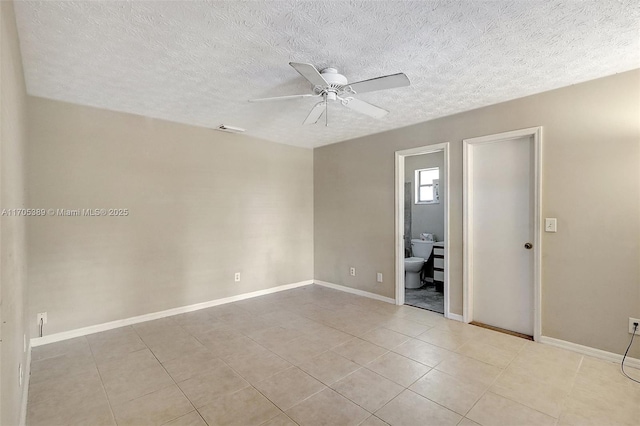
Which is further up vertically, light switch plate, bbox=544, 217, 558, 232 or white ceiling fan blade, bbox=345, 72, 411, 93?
white ceiling fan blade, bbox=345, 72, 411, 93

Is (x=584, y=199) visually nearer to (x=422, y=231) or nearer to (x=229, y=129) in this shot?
(x=422, y=231)

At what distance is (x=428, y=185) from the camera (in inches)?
220

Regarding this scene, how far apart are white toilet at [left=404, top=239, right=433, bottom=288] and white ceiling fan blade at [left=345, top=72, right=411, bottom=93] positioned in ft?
10.9

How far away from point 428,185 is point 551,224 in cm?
281

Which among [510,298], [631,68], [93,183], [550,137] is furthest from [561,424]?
[93,183]

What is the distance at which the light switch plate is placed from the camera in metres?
2.82

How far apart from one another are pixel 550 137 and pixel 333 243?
3176mm

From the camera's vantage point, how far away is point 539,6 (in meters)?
1.68

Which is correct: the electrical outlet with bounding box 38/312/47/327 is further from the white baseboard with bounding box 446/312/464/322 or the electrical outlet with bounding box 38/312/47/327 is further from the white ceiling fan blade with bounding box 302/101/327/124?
the white baseboard with bounding box 446/312/464/322

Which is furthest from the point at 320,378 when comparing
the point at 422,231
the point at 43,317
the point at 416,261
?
the point at 422,231

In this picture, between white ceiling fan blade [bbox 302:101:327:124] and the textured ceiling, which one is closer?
the textured ceiling

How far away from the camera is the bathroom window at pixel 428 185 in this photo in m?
5.41

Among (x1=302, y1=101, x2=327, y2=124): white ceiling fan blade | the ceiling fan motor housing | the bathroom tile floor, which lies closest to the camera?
the ceiling fan motor housing

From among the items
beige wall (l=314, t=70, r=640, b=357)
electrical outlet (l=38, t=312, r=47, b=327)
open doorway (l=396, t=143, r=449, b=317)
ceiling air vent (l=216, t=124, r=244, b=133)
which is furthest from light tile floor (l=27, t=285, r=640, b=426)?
ceiling air vent (l=216, t=124, r=244, b=133)
